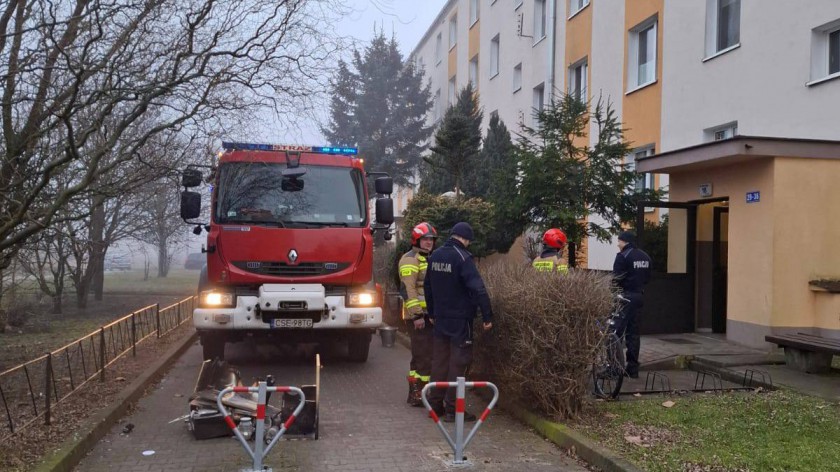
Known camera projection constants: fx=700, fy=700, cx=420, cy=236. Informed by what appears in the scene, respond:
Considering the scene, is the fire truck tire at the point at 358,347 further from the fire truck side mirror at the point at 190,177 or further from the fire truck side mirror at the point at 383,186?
the fire truck side mirror at the point at 190,177

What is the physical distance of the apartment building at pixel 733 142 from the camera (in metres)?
9.58

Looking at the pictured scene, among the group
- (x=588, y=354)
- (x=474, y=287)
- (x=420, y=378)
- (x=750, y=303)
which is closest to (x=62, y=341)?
(x=420, y=378)

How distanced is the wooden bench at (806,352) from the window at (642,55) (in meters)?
8.72

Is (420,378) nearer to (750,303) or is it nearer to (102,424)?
(102,424)

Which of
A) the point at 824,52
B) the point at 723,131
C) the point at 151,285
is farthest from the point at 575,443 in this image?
the point at 151,285

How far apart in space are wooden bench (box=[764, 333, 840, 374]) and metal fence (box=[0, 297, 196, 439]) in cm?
798

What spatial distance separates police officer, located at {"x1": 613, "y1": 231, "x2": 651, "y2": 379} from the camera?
811 centimetres

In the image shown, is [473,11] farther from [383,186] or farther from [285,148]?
[285,148]

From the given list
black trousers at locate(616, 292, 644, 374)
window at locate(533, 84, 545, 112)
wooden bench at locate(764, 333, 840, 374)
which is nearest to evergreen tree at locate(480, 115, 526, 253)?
window at locate(533, 84, 545, 112)

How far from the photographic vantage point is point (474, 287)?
6.41 meters

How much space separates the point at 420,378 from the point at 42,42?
519 cm

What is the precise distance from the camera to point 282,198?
916cm

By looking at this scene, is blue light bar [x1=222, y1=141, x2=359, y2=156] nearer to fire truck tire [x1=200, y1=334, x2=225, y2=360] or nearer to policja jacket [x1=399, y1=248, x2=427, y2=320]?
fire truck tire [x1=200, y1=334, x2=225, y2=360]

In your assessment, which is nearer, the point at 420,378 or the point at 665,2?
the point at 420,378
